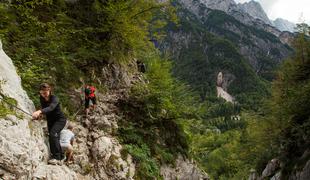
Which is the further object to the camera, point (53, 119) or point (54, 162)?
point (53, 119)

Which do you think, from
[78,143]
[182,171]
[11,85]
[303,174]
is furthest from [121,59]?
[303,174]

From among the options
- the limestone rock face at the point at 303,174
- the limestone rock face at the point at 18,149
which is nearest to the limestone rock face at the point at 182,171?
the limestone rock face at the point at 303,174

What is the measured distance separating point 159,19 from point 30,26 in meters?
7.12

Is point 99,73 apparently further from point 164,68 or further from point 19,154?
point 19,154

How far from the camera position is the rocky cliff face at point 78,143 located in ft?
16.8

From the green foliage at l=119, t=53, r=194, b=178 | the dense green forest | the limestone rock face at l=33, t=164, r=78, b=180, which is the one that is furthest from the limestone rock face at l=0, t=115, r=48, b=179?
the green foliage at l=119, t=53, r=194, b=178

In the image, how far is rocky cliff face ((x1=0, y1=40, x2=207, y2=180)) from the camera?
511cm

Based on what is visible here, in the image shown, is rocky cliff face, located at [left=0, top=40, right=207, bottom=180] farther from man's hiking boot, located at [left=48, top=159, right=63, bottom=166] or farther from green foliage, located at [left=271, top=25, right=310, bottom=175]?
green foliage, located at [left=271, top=25, right=310, bottom=175]

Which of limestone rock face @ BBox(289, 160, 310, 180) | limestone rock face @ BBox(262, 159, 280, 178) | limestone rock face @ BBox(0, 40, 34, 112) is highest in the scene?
limestone rock face @ BBox(0, 40, 34, 112)

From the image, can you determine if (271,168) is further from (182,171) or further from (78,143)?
(78,143)

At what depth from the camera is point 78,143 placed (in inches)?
336


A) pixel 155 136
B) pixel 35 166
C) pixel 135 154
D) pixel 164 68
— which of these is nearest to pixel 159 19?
pixel 164 68

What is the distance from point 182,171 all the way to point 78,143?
6594 millimetres

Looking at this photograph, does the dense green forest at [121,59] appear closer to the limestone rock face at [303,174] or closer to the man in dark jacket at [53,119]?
the limestone rock face at [303,174]
